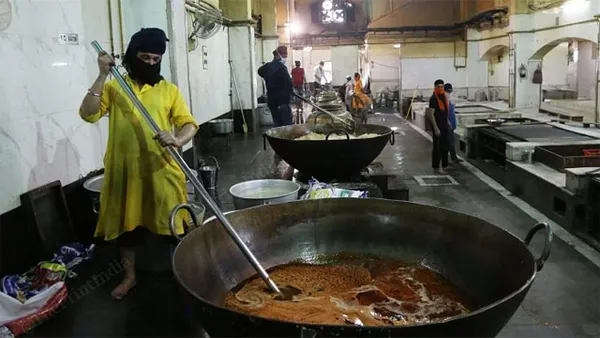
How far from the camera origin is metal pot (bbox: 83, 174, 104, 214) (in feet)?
13.1

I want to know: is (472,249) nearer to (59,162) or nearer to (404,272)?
(404,272)

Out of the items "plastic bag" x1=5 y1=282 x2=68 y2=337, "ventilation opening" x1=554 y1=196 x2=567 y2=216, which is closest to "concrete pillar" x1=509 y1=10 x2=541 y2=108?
"ventilation opening" x1=554 y1=196 x2=567 y2=216

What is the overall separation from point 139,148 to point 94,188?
1.54 m

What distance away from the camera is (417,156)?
924cm

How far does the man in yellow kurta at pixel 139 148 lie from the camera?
296 cm

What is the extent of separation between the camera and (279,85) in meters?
8.20

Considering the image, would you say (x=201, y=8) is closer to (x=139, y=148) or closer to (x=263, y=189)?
(x=263, y=189)

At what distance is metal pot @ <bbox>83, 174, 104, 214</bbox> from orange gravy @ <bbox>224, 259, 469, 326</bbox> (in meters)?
1.95

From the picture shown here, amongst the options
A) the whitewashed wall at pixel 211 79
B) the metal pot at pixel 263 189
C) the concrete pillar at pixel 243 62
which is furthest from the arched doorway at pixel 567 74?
the metal pot at pixel 263 189

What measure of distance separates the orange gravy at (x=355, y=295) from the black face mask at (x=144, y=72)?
1357 mm

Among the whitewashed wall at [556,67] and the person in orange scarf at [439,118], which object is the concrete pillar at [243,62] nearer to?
the person in orange scarf at [439,118]

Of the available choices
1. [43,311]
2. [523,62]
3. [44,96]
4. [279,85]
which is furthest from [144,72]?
[523,62]

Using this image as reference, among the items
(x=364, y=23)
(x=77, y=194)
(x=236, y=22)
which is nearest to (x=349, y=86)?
(x=236, y=22)

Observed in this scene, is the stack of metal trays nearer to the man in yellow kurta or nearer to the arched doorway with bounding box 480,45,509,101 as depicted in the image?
the man in yellow kurta
